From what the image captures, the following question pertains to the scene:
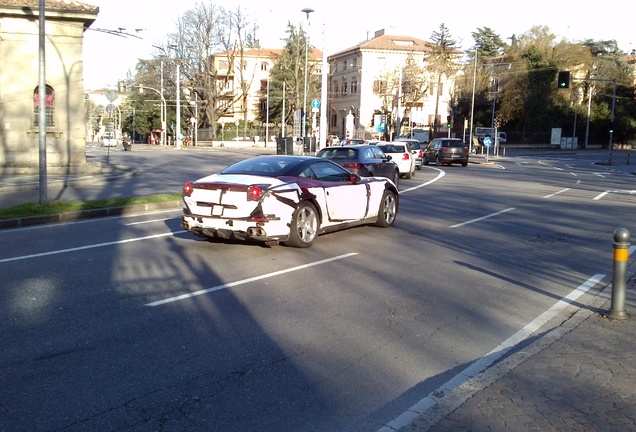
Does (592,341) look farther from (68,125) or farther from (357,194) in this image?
(68,125)

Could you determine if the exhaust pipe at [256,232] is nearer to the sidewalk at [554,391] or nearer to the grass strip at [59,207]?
the sidewalk at [554,391]

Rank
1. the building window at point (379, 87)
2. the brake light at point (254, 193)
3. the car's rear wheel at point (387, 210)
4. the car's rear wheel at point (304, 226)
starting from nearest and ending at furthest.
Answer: the brake light at point (254, 193)
the car's rear wheel at point (304, 226)
the car's rear wheel at point (387, 210)
the building window at point (379, 87)

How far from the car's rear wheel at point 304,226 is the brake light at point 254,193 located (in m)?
0.74

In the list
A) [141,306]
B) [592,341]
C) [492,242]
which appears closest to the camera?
[592,341]

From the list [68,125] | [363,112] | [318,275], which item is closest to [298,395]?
[318,275]

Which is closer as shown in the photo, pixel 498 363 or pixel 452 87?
pixel 498 363

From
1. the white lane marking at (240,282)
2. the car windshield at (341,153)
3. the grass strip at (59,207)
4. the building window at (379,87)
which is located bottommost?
the white lane marking at (240,282)

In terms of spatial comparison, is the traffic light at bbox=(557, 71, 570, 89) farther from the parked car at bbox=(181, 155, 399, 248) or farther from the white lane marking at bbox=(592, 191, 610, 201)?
the parked car at bbox=(181, 155, 399, 248)

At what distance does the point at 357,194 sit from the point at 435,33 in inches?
2931

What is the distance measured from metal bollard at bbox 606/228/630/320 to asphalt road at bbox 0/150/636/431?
635 millimetres

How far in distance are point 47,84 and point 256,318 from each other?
77.7 ft

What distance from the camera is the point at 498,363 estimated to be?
568cm

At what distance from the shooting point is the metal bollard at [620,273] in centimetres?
681

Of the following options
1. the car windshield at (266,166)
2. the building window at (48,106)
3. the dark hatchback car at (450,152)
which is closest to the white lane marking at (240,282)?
the car windshield at (266,166)
